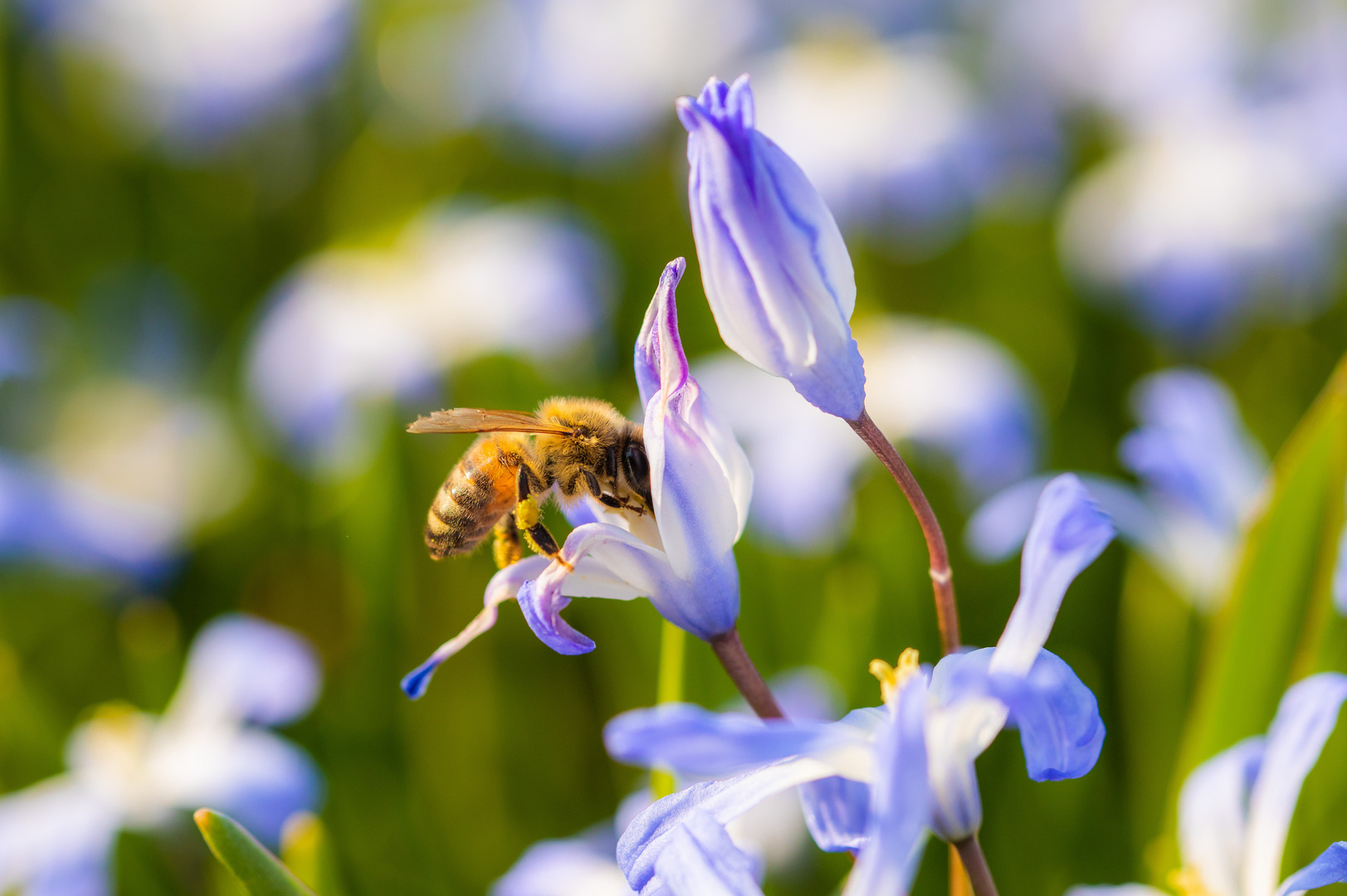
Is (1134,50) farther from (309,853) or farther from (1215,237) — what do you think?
(309,853)

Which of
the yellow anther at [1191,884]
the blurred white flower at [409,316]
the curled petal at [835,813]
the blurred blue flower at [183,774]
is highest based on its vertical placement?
the blurred white flower at [409,316]

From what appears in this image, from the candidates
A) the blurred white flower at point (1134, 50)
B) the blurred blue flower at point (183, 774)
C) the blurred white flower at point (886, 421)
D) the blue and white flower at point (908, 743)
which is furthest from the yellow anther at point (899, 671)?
the blurred white flower at point (1134, 50)

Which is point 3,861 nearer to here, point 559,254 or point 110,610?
point 110,610

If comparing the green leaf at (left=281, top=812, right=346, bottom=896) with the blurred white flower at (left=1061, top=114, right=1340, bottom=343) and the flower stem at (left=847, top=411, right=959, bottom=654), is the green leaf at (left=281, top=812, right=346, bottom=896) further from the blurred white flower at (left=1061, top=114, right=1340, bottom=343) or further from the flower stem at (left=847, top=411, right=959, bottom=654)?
the blurred white flower at (left=1061, top=114, right=1340, bottom=343)

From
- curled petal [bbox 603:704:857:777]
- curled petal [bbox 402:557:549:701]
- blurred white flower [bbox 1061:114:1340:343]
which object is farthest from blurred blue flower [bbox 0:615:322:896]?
blurred white flower [bbox 1061:114:1340:343]

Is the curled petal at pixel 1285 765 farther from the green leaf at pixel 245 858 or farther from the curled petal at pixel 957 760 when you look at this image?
the green leaf at pixel 245 858

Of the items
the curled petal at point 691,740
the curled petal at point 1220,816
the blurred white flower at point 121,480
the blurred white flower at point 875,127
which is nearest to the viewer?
the curled petal at point 691,740
